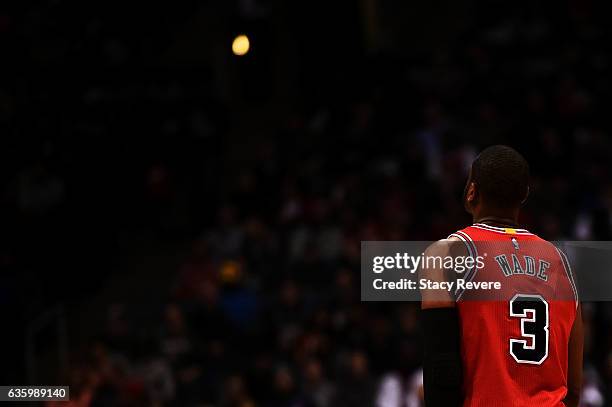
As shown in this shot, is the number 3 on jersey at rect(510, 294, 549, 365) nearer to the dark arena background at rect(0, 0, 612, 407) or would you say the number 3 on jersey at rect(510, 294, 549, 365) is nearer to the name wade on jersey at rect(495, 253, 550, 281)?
the name wade on jersey at rect(495, 253, 550, 281)

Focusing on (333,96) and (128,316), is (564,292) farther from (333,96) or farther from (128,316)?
(333,96)

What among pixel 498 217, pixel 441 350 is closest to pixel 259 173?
pixel 498 217

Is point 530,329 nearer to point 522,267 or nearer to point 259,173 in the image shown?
point 522,267

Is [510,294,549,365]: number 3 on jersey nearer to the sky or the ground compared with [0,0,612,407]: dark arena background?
nearer to the ground

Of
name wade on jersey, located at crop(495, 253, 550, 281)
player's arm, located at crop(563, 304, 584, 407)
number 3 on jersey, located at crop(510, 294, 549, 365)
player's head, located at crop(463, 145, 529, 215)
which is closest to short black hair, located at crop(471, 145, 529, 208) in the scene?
player's head, located at crop(463, 145, 529, 215)

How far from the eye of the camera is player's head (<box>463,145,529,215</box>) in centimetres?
270

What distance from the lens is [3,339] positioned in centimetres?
973

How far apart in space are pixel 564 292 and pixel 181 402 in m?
6.44

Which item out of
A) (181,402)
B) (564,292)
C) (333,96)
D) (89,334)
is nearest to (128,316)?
(89,334)

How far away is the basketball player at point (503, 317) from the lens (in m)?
2.61

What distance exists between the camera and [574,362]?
280cm

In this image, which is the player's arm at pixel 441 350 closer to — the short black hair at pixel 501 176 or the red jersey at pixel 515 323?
the red jersey at pixel 515 323

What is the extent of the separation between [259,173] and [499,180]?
341 inches

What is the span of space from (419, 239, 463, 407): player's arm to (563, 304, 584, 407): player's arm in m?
0.35
